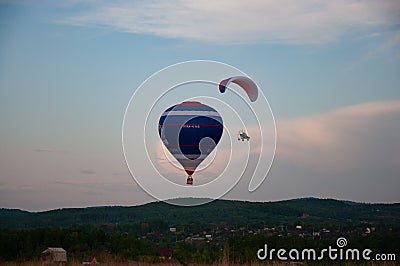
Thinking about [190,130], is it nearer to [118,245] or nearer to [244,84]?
[244,84]

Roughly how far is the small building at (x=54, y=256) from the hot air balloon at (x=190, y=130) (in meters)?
5.73

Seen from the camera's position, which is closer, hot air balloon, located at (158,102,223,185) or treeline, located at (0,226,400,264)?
treeline, located at (0,226,400,264)

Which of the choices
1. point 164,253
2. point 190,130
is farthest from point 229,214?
point 164,253

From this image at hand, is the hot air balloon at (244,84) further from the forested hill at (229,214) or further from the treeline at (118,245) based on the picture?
the forested hill at (229,214)

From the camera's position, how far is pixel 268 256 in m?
15.9

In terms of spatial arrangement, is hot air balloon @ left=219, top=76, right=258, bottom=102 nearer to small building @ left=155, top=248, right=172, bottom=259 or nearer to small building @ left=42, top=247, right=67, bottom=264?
small building @ left=155, top=248, right=172, bottom=259

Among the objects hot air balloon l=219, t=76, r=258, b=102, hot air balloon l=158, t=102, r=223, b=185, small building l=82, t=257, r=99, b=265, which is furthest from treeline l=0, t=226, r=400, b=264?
hot air balloon l=219, t=76, r=258, b=102

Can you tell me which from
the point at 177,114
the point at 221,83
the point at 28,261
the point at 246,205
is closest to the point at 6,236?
the point at 28,261

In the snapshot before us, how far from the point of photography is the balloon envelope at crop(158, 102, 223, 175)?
20500 millimetres

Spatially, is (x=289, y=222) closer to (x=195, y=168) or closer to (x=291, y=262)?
(x=195, y=168)

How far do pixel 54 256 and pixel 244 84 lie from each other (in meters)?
8.10

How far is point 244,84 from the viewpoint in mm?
20234

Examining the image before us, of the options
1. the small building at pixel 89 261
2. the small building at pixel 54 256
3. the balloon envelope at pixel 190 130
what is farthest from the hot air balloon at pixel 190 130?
the small building at pixel 89 261

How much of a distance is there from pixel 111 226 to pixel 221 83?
29.9 ft
